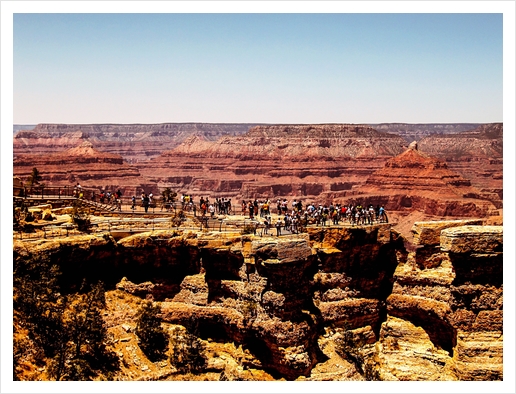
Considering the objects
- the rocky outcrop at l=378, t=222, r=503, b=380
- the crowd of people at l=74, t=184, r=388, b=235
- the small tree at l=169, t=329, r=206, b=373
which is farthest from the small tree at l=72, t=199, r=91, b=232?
the rocky outcrop at l=378, t=222, r=503, b=380

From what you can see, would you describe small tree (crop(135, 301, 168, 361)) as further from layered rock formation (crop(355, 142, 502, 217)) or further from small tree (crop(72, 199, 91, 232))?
layered rock formation (crop(355, 142, 502, 217))

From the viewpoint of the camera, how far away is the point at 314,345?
3300 centimetres

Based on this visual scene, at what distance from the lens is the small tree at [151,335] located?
31562 millimetres

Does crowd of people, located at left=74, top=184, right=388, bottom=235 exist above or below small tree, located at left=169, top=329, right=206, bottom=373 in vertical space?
above

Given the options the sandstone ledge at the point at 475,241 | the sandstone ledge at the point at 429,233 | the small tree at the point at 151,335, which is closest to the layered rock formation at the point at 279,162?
the sandstone ledge at the point at 429,233

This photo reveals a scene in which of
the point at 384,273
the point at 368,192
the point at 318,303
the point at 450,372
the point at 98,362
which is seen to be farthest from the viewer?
the point at 368,192

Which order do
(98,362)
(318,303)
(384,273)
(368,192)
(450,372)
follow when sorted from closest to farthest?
(98,362) → (450,372) → (318,303) → (384,273) → (368,192)

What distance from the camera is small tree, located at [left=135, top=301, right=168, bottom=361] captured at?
31562 millimetres

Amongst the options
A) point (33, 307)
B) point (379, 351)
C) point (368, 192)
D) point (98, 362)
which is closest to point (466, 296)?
point (379, 351)

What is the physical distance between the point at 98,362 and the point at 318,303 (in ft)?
34.0

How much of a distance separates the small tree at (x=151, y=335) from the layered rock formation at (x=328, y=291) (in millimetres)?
1227

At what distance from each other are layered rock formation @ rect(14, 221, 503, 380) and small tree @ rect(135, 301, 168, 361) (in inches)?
48.3

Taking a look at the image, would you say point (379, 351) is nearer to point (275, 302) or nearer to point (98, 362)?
point (275, 302)

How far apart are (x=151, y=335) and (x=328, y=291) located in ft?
28.0
